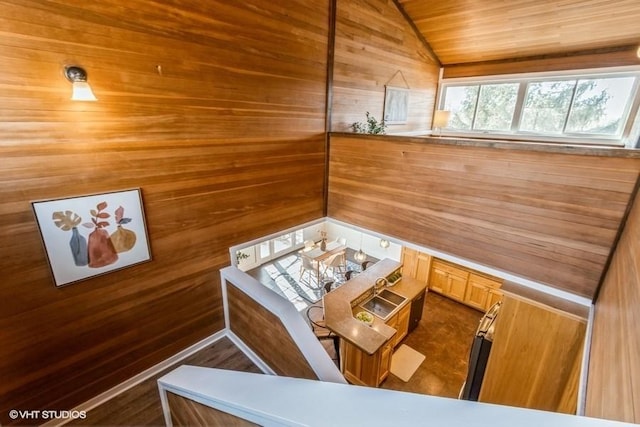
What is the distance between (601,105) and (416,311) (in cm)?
465

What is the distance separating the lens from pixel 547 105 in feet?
16.6

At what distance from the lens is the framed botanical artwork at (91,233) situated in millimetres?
2154

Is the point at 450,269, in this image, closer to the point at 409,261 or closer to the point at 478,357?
the point at 409,261

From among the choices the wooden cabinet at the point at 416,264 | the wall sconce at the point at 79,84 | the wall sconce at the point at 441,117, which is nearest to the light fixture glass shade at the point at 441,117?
the wall sconce at the point at 441,117

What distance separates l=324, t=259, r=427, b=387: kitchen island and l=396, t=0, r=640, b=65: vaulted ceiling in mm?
4312

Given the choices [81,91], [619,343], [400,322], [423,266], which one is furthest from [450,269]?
[81,91]

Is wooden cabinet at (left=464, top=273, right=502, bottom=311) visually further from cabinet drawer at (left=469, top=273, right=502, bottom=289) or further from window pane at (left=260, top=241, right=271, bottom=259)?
window pane at (left=260, top=241, right=271, bottom=259)

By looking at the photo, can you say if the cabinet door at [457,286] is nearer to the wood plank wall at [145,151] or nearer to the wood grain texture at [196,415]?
the wood plank wall at [145,151]

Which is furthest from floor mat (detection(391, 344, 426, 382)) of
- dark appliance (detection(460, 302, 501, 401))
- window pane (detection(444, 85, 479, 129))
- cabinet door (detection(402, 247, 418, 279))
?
window pane (detection(444, 85, 479, 129))

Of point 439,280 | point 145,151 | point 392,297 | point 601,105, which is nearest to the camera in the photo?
point 145,151

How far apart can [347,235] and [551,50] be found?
20.5ft

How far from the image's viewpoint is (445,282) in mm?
6508

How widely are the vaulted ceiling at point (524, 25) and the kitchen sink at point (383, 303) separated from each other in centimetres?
462

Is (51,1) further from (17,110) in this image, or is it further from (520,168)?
(520,168)
